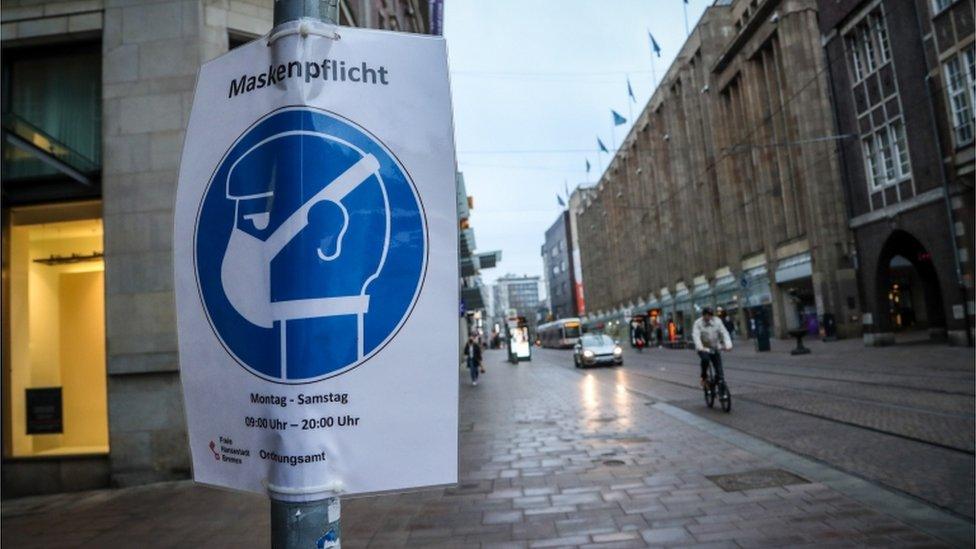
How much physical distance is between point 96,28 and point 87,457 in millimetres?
5472

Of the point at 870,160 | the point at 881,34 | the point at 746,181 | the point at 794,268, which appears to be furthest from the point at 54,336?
the point at 746,181

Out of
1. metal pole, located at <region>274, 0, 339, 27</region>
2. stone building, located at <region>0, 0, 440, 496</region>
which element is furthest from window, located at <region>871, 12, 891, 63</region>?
metal pole, located at <region>274, 0, 339, 27</region>

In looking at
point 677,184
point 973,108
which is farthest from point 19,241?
point 677,184

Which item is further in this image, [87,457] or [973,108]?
[973,108]

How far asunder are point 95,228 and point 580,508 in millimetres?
7449

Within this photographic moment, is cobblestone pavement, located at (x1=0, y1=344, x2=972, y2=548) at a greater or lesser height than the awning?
lesser

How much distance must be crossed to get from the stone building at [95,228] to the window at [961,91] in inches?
815

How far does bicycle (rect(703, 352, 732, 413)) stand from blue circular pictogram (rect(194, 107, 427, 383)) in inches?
388

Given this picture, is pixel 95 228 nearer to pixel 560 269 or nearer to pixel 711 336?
pixel 711 336

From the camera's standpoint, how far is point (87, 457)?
26.3ft

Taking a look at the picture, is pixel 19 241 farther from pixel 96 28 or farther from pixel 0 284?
pixel 96 28

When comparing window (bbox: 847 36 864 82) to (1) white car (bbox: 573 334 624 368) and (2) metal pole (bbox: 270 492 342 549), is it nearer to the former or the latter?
(1) white car (bbox: 573 334 624 368)

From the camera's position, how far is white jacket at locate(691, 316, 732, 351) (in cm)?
1023

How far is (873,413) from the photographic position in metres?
9.14
